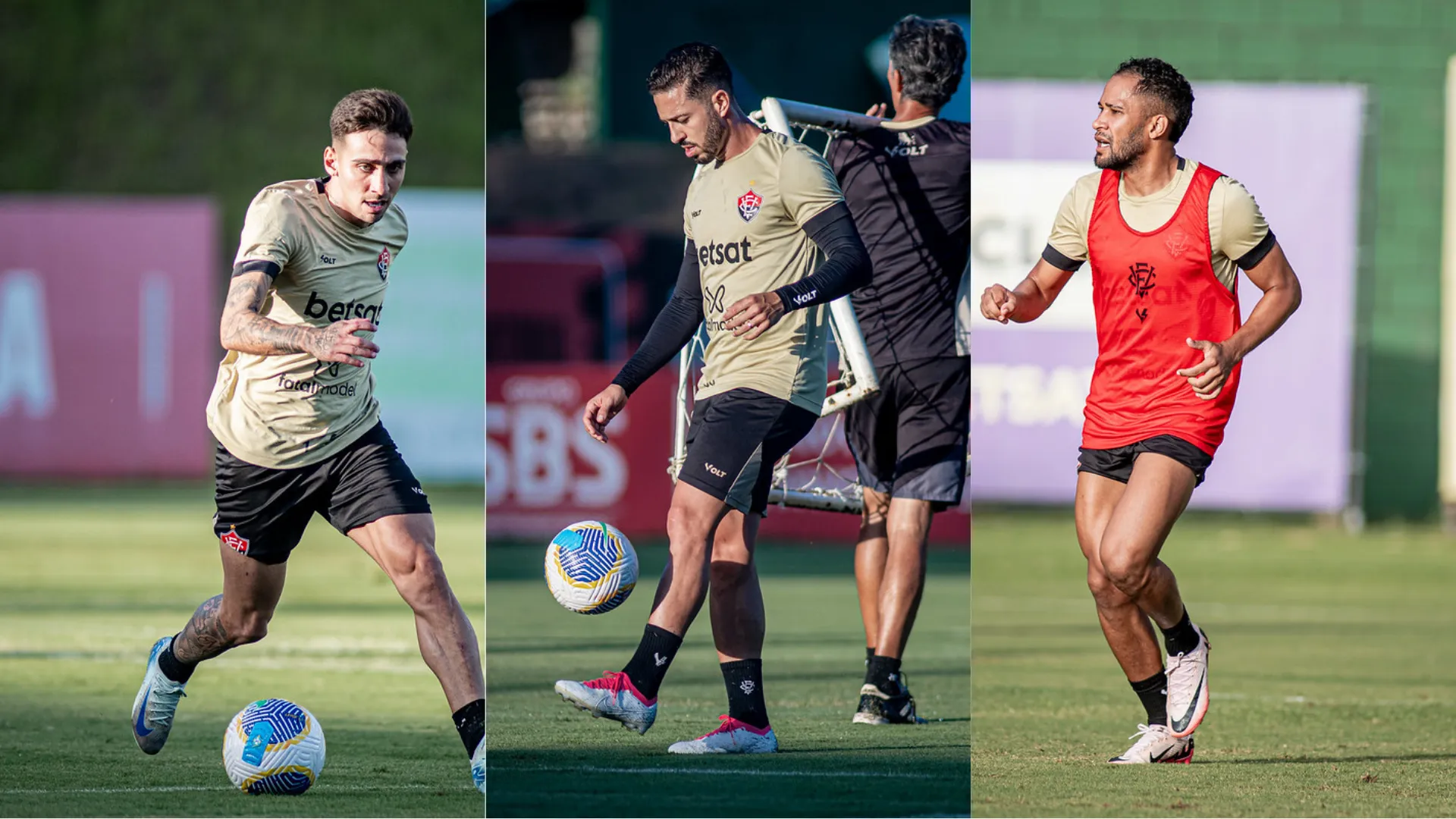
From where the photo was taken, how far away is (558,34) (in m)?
32.6

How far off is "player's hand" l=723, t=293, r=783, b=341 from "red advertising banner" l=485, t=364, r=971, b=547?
10939 mm

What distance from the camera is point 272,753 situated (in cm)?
582

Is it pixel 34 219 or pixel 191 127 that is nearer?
pixel 34 219

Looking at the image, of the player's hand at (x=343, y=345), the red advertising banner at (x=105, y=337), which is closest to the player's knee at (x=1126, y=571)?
the player's hand at (x=343, y=345)

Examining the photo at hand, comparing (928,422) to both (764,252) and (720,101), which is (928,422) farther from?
(720,101)

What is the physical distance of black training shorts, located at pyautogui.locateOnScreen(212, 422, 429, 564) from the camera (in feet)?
19.3

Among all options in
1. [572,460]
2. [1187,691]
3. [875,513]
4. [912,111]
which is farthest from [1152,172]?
[572,460]

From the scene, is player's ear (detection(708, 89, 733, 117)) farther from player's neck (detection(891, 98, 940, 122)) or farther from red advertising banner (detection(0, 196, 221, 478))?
red advertising banner (detection(0, 196, 221, 478))

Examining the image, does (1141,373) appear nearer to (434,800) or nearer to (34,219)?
(434,800)

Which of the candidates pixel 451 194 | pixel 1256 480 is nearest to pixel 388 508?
pixel 1256 480

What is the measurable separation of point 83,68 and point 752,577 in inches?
1080

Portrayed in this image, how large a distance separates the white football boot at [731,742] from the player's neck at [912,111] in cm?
249

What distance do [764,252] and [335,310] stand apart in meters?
1.37

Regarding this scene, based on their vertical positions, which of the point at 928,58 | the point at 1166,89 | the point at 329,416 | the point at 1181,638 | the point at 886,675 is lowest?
the point at 886,675
